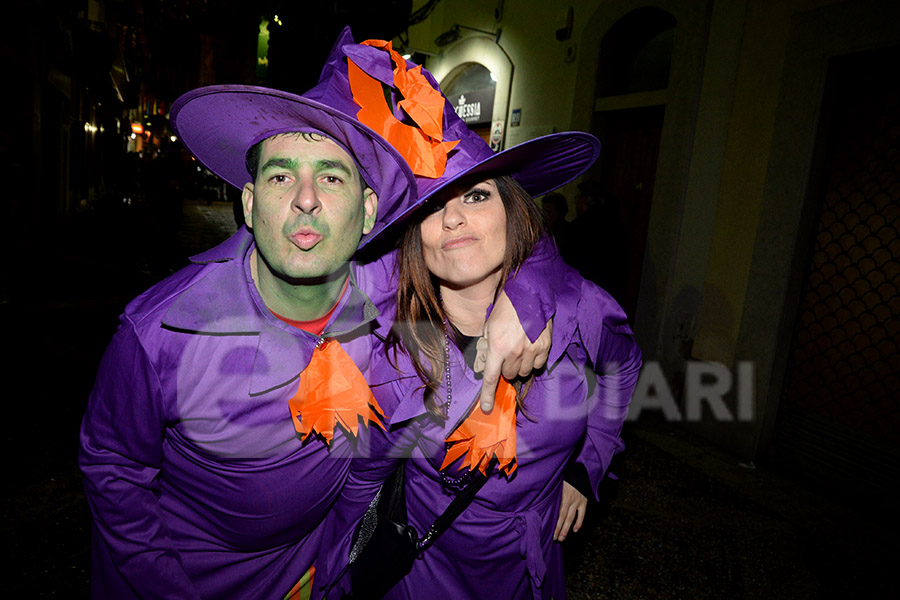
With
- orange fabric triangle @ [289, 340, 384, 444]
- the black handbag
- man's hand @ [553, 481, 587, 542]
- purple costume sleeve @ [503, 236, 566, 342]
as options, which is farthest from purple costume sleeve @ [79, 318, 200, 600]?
man's hand @ [553, 481, 587, 542]

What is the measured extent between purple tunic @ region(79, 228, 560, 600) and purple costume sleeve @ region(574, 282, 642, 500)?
41 centimetres

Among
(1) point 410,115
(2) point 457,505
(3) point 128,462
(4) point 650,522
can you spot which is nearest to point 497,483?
(2) point 457,505

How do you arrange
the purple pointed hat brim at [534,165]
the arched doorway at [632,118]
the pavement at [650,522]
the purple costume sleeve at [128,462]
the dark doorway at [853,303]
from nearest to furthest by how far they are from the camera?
1. the purple costume sleeve at [128,462]
2. the purple pointed hat brim at [534,165]
3. the pavement at [650,522]
4. the dark doorway at [853,303]
5. the arched doorway at [632,118]

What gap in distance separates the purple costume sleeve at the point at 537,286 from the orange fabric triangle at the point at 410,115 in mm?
455

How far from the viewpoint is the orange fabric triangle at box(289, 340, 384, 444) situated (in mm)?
1564

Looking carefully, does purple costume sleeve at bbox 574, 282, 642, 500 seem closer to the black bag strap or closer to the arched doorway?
the black bag strap

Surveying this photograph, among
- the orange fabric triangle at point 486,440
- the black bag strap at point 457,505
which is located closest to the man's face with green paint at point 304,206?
the orange fabric triangle at point 486,440

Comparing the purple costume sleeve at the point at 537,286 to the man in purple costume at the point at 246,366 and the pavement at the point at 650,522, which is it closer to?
the man in purple costume at the point at 246,366

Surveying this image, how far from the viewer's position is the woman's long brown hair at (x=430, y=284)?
1742 millimetres

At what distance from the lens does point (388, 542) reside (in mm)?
1711

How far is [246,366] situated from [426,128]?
87cm

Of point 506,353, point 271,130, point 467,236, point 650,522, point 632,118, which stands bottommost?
point 650,522

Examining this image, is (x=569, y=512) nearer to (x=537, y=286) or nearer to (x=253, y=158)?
(x=537, y=286)

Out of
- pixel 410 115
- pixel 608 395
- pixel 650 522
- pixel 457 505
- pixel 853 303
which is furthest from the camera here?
pixel 853 303
